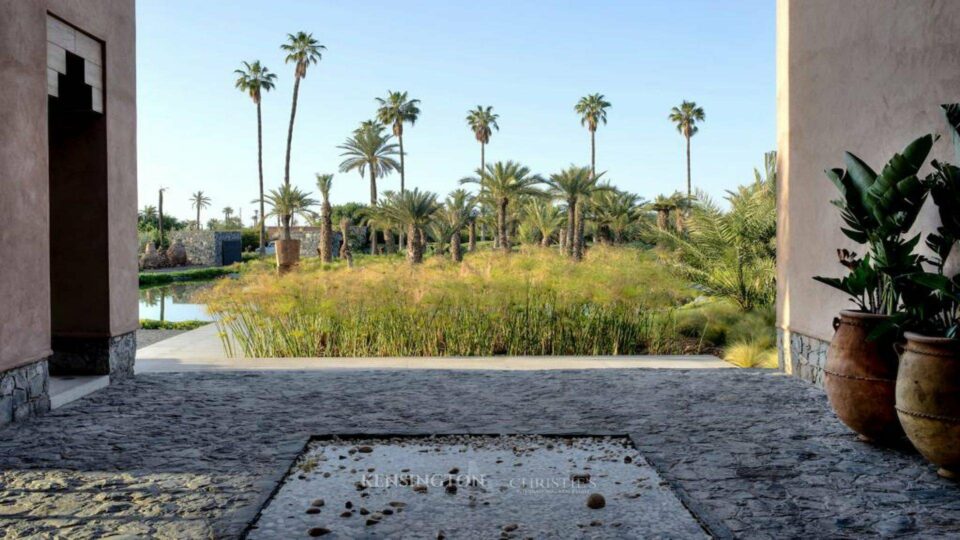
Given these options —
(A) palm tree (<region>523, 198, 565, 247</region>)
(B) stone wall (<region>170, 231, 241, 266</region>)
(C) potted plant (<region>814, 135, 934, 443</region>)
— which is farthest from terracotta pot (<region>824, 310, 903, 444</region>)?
(B) stone wall (<region>170, 231, 241, 266</region>)

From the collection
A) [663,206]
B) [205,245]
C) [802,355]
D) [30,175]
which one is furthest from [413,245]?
[205,245]

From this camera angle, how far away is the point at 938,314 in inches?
195

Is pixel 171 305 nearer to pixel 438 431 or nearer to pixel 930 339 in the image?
pixel 438 431

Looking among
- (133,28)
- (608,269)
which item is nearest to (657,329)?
(608,269)

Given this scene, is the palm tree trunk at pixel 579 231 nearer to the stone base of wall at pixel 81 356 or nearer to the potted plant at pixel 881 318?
the stone base of wall at pixel 81 356

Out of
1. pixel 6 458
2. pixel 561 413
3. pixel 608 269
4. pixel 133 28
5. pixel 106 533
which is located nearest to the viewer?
pixel 106 533

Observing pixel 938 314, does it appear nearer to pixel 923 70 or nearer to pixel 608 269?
pixel 923 70

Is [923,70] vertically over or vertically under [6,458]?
over

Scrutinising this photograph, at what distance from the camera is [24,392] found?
589 centimetres

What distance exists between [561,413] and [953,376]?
2790mm

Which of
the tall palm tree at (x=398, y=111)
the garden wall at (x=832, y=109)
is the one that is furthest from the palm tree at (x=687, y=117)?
the garden wall at (x=832, y=109)

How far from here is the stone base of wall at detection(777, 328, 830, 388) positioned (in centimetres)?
709

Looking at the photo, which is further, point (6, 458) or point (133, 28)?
point (133, 28)

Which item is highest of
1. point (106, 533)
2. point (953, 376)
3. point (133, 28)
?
point (133, 28)
